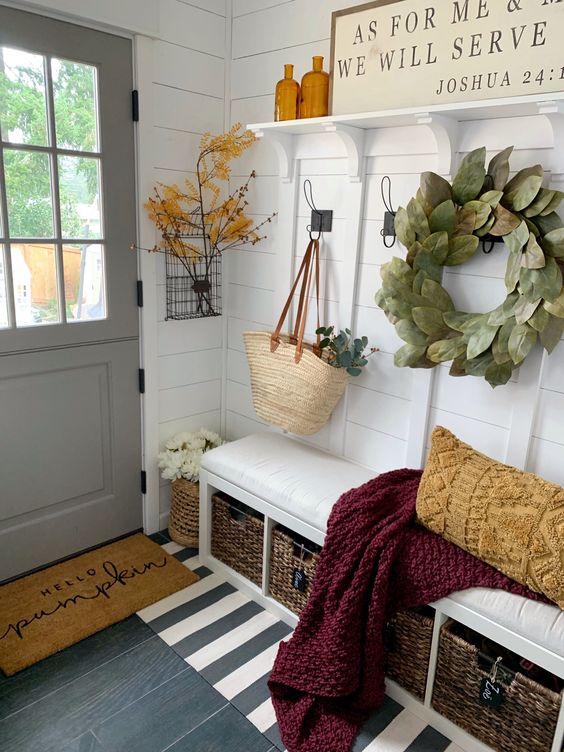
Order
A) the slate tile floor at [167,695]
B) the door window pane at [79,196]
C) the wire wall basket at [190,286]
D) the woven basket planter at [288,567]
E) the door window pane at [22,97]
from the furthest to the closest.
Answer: the wire wall basket at [190,286] → the door window pane at [79,196] → the woven basket planter at [288,567] → the door window pane at [22,97] → the slate tile floor at [167,695]

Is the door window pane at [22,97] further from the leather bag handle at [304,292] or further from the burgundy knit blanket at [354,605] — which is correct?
the burgundy knit blanket at [354,605]

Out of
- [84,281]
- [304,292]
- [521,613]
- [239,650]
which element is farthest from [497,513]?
[84,281]

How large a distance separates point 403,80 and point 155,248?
1121 millimetres

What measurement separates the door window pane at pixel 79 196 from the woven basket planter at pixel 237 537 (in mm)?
1152

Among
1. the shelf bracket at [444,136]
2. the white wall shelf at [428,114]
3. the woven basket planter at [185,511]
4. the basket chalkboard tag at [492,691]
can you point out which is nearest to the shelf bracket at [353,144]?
the white wall shelf at [428,114]

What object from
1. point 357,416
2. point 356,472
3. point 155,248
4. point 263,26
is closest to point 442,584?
point 356,472

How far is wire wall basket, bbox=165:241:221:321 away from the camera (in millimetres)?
2553

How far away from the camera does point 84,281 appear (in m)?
2.32

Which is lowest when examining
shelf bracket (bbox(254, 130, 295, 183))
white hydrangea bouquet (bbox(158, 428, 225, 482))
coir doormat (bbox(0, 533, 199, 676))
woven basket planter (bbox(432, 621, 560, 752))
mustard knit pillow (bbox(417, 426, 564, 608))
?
coir doormat (bbox(0, 533, 199, 676))

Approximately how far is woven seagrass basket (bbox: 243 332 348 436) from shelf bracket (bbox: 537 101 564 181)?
93cm

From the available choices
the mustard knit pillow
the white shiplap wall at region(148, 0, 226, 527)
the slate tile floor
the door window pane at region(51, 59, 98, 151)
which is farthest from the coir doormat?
the door window pane at region(51, 59, 98, 151)

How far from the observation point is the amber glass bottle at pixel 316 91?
2.07m

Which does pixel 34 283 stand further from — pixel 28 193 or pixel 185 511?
pixel 185 511

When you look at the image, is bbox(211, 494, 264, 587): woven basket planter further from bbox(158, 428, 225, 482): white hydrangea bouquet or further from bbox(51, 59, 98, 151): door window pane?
bbox(51, 59, 98, 151): door window pane
